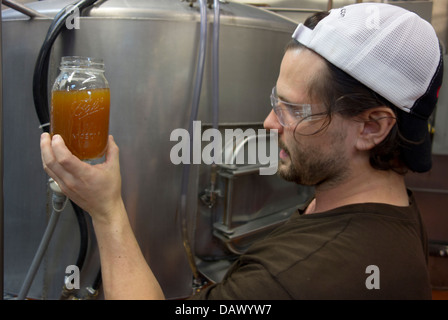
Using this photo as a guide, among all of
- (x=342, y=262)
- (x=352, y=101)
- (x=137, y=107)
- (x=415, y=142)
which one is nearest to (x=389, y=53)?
(x=352, y=101)

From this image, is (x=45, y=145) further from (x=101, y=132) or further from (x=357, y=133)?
(x=357, y=133)

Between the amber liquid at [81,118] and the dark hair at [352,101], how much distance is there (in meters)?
0.46

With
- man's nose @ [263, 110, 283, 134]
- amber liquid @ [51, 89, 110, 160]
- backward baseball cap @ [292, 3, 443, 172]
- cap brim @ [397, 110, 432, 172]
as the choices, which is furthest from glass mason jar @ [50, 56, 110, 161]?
cap brim @ [397, 110, 432, 172]

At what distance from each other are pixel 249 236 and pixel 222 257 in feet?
0.51

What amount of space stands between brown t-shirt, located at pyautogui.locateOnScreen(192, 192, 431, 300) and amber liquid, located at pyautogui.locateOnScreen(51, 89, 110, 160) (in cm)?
41

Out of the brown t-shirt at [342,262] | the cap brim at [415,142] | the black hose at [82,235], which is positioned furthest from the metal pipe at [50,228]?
the cap brim at [415,142]

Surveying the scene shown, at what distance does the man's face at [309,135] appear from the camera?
27.2 inches

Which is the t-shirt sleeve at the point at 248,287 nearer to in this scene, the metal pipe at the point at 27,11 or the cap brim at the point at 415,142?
the cap brim at the point at 415,142

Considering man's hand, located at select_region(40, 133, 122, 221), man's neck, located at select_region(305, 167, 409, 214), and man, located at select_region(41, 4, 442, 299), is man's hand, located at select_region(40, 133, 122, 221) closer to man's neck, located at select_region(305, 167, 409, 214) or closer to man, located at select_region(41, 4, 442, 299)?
man, located at select_region(41, 4, 442, 299)

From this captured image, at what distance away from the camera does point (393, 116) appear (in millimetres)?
658

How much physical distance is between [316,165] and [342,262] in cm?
23

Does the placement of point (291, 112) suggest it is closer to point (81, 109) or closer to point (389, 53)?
point (389, 53)

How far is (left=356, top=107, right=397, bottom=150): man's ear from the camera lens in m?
0.66
